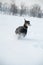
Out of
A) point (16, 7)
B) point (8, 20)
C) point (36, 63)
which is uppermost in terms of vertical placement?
point (16, 7)

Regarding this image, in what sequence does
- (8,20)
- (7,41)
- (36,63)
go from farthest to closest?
1. (8,20)
2. (7,41)
3. (36,63)

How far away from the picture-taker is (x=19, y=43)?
1.42 m

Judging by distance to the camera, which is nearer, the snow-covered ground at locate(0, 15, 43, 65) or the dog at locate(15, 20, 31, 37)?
the snow-covered ground at locate(0, 15, 43, 65)

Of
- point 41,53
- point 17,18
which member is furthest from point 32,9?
point 41,53

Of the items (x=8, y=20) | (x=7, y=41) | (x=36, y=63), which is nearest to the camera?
(x=36, y=63)

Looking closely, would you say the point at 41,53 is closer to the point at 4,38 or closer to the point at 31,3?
the point at 4,38

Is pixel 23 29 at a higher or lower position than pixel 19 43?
higher

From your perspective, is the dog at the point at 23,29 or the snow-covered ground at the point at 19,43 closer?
the snow-covered ground at the point at 19,43

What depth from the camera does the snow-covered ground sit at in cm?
129

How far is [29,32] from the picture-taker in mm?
1508

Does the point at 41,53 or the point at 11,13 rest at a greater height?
the point at 11,13

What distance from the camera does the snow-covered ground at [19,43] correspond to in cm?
129

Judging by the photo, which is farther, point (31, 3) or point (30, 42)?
point (31, 3)

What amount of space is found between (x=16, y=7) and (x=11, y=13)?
2.9 inches
